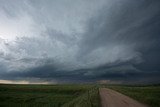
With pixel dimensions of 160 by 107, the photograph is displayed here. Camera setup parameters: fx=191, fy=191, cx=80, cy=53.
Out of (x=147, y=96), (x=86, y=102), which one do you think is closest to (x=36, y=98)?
(x=86, y=102)

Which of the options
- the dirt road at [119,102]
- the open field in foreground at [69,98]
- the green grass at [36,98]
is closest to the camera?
the dirt road at [119,102]

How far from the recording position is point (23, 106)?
44.6m

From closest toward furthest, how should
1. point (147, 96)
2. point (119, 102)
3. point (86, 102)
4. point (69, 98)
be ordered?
1. point (119, 102)
2. point (86, 102)
3. point (147, 96)
4. point (69, 98)

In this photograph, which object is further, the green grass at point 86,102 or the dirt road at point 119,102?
the green grass at point 86,102

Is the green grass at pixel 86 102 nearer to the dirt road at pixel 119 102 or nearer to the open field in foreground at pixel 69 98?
the open field in foreground at pixel 69 98

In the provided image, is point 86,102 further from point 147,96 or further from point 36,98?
point 36,98

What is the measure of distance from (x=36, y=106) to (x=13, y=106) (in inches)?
268

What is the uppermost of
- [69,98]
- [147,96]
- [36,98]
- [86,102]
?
[36,98]

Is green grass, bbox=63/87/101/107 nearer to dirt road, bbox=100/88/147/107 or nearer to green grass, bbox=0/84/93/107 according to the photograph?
dirt road, bbox=100/88/147/107

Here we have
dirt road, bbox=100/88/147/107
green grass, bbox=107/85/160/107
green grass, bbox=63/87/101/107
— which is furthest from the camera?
green grass, bbox=107/85/160/107

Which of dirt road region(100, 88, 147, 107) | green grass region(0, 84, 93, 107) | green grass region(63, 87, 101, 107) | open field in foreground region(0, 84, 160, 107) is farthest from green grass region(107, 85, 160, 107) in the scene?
green grass region(0, 84, 93, 107)

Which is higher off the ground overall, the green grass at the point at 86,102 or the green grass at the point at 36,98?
the green grass at the point at 36,98

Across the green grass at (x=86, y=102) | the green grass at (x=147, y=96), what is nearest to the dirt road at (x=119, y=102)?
the green grass at (x=86, y=102)

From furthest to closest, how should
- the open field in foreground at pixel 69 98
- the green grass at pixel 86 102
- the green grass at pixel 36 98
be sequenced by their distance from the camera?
the green grass at pixel 36 98 < the open field in foreground at pixel 69 98 < the green grass at pixel 86 102
